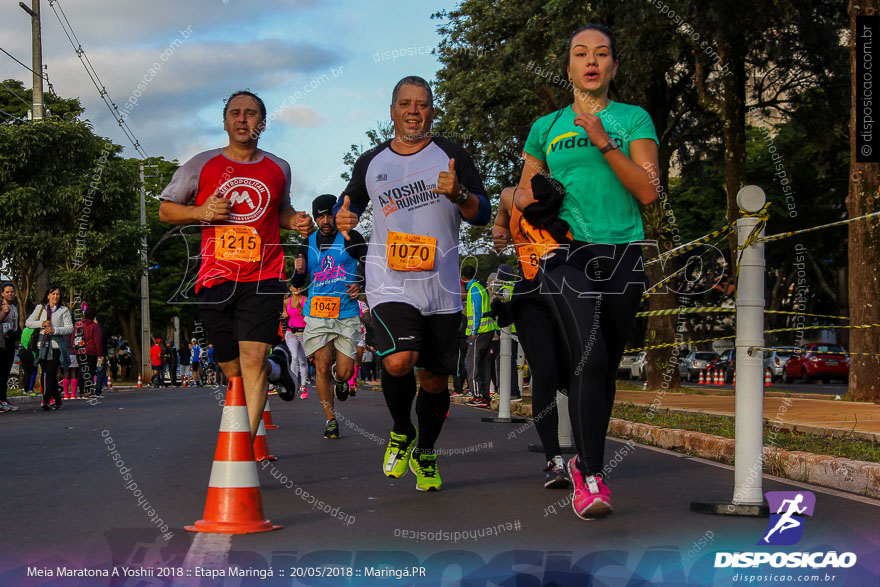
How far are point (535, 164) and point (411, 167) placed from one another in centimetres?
83

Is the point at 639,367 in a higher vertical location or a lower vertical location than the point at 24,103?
lower

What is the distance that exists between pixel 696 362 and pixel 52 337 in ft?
108

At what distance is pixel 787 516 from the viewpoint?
4.95 m

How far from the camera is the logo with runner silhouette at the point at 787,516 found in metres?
4.62

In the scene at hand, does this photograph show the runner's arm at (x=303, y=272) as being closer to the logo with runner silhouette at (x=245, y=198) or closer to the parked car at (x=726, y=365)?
the logo with runner silhouette at (x=245, y=198)

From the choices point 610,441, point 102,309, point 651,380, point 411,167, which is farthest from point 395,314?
point 102,309

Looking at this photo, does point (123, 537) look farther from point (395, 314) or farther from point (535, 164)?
point (535, 164)

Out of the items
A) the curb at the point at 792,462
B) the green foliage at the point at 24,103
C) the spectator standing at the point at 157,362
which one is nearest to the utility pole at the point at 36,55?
the spectator standing at the point at 157,362

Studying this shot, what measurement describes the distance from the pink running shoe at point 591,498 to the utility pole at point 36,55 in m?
25.4

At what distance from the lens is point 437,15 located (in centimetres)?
3055

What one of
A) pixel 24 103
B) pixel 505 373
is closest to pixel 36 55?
pixel 24 103

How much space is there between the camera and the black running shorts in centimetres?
625

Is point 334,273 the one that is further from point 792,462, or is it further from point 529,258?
point 792,462

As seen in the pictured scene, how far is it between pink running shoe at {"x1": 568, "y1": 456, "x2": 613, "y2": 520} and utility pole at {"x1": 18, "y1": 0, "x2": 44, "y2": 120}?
25385 mm
